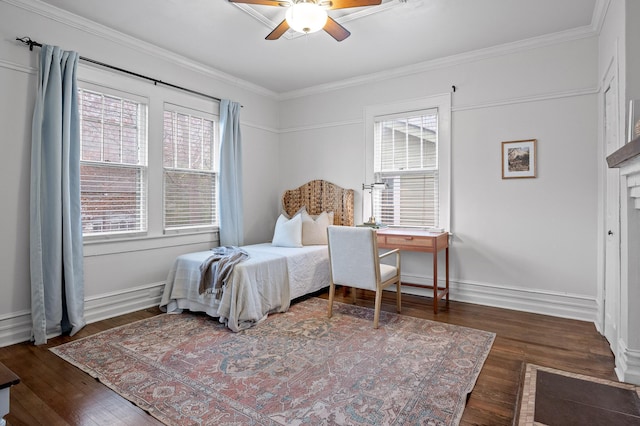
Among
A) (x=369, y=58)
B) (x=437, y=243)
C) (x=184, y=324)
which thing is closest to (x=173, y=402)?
(x=184, y=324)

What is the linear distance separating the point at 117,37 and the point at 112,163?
1234 millimetres

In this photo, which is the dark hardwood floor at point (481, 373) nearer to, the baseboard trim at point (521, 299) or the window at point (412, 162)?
the baseboard trim at point (521, 299)

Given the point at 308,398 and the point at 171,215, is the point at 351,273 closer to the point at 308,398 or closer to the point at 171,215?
the point at 308,398

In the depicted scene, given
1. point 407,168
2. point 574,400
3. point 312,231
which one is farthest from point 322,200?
point 574,400

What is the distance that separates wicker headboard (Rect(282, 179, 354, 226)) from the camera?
4.88 m

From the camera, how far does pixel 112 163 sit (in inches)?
141

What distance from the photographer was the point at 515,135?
12.6 ft

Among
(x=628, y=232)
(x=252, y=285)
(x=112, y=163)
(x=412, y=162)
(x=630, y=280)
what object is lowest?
(x=252, y=285)

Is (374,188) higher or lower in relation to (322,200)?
higher

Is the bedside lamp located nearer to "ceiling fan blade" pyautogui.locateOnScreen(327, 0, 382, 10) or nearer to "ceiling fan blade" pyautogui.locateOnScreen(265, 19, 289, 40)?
"ceiling fan blade" pyautogui.locateOnScreen(265, 19, 289, 40)

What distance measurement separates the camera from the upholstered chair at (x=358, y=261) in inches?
130

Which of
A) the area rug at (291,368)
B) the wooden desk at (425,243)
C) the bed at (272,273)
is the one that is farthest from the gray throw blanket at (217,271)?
the wooden desk at (425,243)

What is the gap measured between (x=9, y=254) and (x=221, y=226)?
82.7 inches

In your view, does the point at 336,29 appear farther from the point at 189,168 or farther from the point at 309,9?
the point at 189,168
